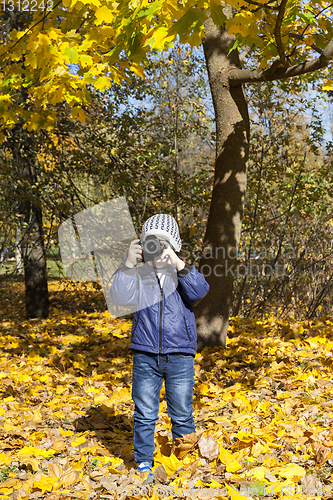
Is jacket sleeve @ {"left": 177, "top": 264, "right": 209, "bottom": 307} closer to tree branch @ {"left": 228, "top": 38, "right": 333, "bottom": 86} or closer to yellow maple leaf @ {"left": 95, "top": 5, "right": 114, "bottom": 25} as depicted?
yellow maple leaf @ {"left": 95, "top": 5, "right": 114, "bottom": 25}

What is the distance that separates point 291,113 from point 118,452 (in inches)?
209

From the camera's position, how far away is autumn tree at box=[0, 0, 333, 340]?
2.75 m

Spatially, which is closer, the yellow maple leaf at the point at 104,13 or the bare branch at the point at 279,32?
the yellow maple leaf at the point at 104,13

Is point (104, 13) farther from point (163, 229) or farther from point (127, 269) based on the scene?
point (127, 269)

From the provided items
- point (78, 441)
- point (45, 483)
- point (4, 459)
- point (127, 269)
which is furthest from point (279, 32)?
point (4, 459)

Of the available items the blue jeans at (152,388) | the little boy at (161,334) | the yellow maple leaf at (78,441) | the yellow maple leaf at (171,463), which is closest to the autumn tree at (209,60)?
the little boy at (161,334)

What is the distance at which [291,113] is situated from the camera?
6164mm

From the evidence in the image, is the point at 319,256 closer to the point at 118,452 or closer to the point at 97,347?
the point at 97,347

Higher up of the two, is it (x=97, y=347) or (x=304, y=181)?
(x=304, y=181)

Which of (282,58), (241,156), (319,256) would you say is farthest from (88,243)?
(282,58)

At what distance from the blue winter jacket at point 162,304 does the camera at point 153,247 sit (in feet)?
0.38

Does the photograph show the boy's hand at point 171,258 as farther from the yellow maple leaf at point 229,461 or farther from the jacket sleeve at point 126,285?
the yellow maple leaf at point 229,461

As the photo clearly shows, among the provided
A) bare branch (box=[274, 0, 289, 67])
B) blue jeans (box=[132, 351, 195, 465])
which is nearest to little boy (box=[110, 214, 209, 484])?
blue jeans (box=[132, 351, 195, 465])

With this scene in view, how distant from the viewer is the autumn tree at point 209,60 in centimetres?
275
